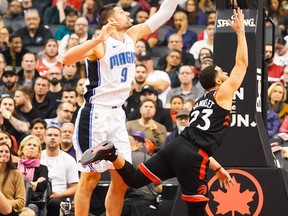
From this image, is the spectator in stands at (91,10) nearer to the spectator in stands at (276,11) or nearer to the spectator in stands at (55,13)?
the spectator in stands at (55,13)

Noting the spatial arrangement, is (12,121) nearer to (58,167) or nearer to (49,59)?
(58,167)

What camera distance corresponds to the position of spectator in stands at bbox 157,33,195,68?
730 inches

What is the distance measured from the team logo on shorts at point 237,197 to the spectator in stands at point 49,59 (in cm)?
754

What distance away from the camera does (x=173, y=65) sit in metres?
18.5

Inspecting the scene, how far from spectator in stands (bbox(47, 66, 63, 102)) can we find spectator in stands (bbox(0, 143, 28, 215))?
4599mm

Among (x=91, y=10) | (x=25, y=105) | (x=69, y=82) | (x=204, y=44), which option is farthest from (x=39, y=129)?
(x=91, y=10)

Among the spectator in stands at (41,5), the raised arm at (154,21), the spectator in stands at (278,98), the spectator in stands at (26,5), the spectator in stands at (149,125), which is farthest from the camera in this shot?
→ the spectator in stands at (41,5)

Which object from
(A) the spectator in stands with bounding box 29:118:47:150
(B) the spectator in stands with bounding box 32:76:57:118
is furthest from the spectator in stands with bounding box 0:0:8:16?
(A) the spectator in stands with bounding box 29:118:47:150

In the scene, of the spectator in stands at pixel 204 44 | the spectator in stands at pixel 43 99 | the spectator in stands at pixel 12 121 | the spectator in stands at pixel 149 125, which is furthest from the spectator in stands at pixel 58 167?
the spectator in stands at pixel 204 44

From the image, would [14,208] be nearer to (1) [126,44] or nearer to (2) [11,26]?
(1) [126,44]

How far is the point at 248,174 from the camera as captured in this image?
38.4 ft

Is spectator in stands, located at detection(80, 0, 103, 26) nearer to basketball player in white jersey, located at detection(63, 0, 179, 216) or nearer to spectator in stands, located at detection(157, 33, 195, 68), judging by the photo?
spectator in stands, located at detection(157, 33, 195, 68)

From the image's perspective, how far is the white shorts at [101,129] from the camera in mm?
10961

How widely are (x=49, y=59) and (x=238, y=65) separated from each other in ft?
28.4
